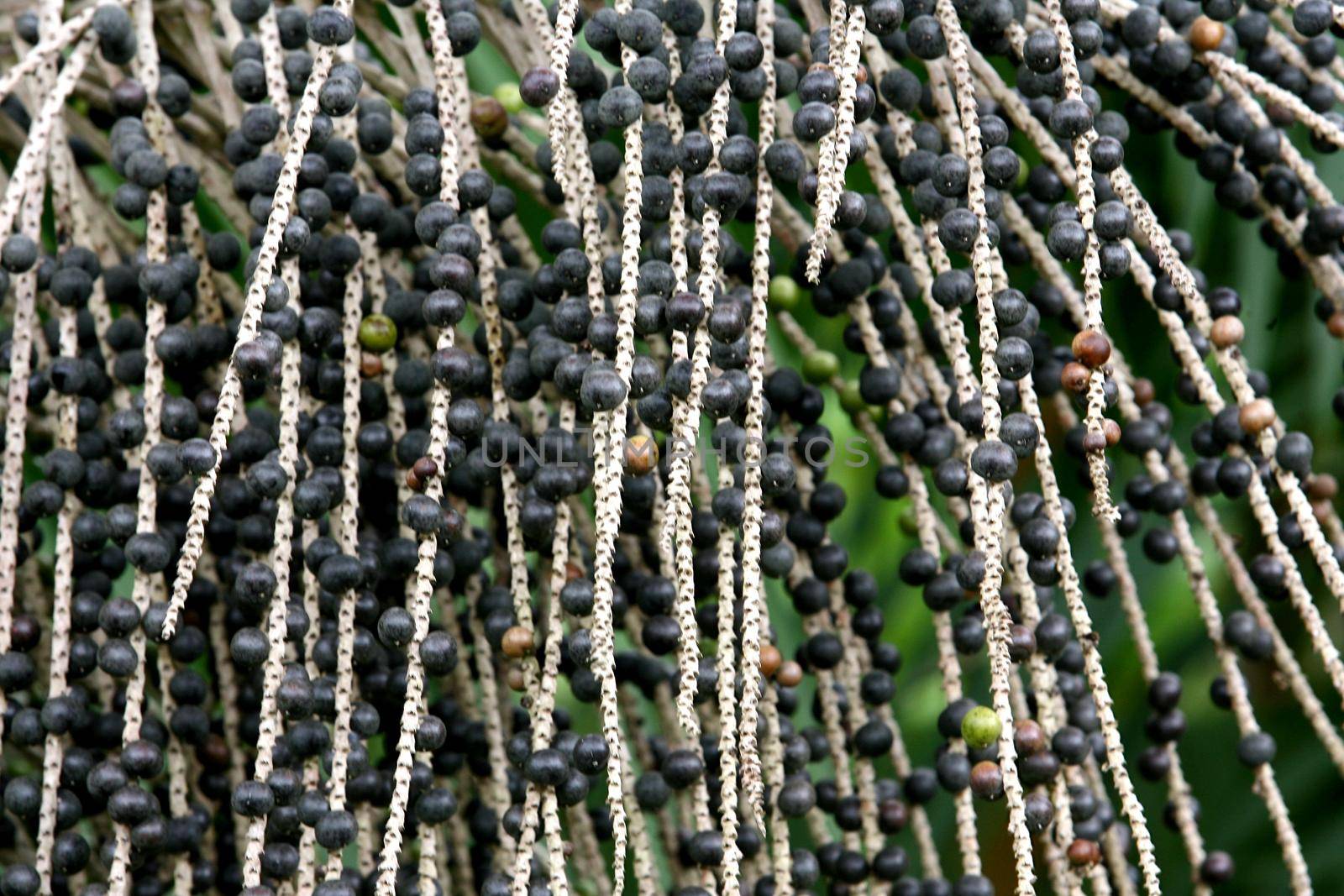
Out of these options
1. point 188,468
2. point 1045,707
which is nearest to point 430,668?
point 188,468

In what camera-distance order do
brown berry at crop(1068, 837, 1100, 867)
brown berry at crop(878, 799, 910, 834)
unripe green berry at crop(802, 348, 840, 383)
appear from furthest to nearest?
1. unripe green berry at crop(802, 348, 840, 383)
2. brown berry at crop(878, 799, 910, 834)
3. brown berry at crop(1068, 837, 1100, 867)

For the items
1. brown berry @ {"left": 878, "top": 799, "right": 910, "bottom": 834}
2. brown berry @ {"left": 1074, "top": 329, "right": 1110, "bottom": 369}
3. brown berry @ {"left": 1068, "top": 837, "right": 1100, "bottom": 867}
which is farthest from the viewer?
brown berry @ {"left": 878, "top": 799, "right": 910, "bottom": 834}

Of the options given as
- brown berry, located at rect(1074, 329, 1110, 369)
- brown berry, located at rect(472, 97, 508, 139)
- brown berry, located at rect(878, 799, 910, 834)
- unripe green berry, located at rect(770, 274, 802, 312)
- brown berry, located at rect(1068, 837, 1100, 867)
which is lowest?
brown berry, located at rect(878, 799, 910, 834)

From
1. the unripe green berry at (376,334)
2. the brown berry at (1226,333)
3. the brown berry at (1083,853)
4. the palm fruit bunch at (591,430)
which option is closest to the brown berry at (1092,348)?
the palm fruit bunch at (591,430)

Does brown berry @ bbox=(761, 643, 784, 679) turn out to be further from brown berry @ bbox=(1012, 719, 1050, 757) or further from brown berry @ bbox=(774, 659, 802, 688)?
brown berry @ bbox=(1012, 719, 1050, 757)

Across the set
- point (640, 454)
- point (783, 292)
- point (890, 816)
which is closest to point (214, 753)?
point (640, 454)

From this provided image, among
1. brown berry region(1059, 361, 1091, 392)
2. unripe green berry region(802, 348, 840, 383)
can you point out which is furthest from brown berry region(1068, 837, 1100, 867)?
unripe green berry region(802, 348, 840, 383)
